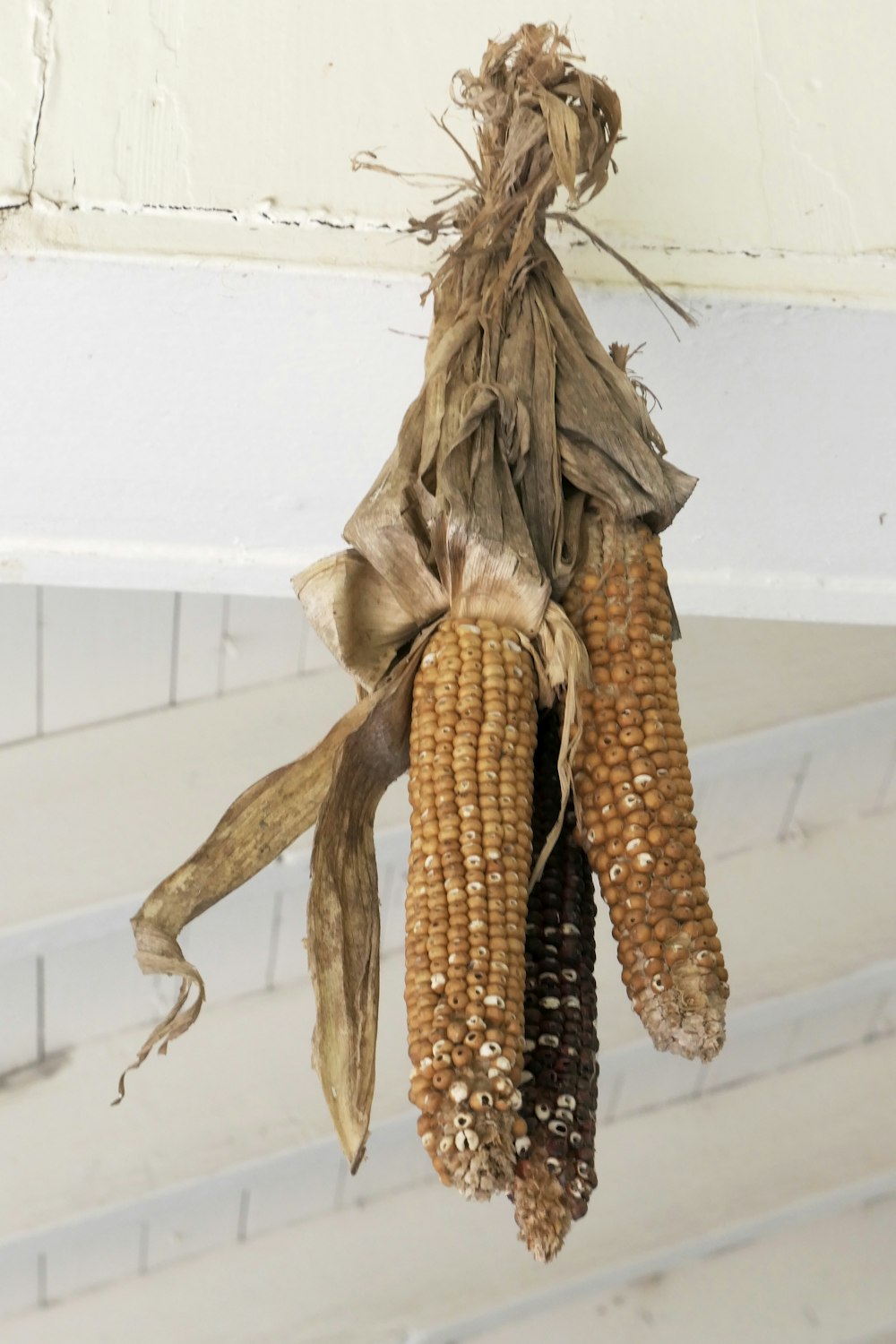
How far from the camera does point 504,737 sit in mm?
732

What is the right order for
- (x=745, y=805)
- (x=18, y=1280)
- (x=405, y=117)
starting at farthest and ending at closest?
1. (x=18, y=1280)
2. (x=745, y=805)
3. (x=405, y=117)

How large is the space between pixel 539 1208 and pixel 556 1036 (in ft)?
0.29

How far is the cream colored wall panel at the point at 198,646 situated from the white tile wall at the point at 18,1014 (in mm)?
637

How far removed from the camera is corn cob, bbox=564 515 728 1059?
26.5 inches

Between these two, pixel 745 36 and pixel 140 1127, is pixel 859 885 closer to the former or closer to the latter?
pixel 140 1127

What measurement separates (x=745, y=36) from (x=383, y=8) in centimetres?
31

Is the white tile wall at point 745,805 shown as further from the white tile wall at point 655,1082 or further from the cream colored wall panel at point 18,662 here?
the cream colored wall panel at point 18,662

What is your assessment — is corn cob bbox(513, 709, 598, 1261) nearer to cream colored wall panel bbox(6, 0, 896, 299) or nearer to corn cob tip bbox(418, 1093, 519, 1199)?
corn cob tip bbox(418, 1093, 519, 1199)

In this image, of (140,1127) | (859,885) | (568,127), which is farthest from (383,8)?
(859,885)

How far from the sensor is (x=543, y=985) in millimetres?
736

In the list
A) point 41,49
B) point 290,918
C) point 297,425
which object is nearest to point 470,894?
point 297,425

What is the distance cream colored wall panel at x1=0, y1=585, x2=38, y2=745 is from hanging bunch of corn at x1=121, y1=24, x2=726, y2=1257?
1.18m

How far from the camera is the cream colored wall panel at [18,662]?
1.94 metres

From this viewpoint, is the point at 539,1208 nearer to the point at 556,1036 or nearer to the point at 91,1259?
the point at 556,1036
